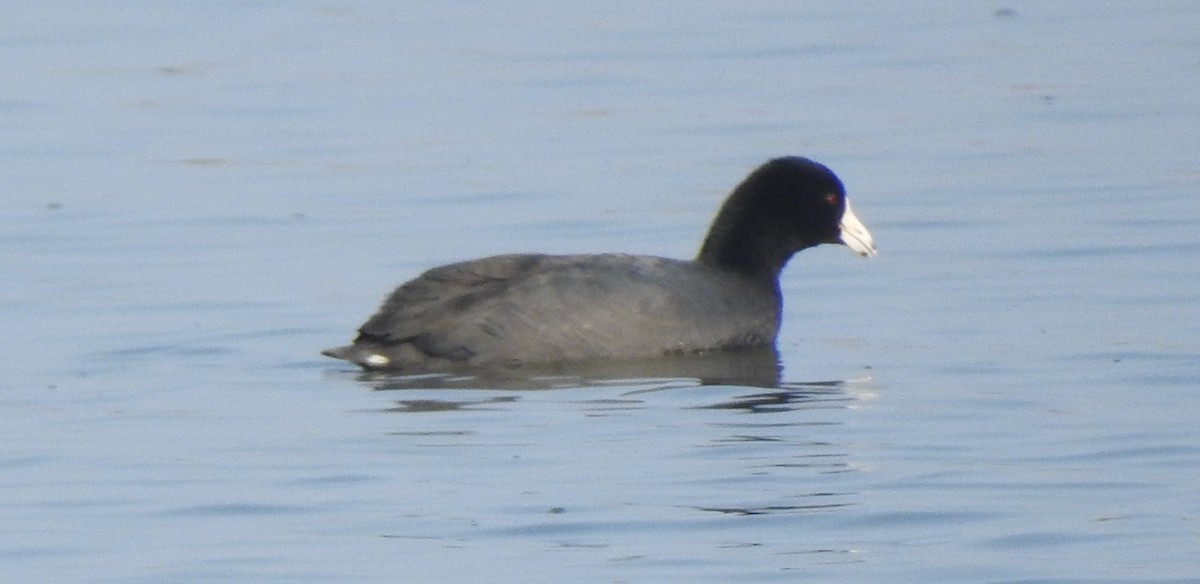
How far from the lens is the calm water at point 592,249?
26.7 ft

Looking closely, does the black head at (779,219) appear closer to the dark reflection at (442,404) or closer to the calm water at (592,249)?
the calm water at (592,249)

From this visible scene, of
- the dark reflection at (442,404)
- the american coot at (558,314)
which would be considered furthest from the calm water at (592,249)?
the american coot at (558,314)

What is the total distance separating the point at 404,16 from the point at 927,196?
8.50 m

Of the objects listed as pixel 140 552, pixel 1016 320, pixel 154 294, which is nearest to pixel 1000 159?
pixel 1016 320

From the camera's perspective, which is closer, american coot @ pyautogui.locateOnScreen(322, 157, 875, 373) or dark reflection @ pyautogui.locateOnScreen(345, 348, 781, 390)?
dark reflection @ pyautogui.locateOnScreen(345, 348, 781, 390)

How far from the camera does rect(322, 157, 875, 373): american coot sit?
11445 millimetres

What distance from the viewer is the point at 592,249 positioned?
14.0 meters

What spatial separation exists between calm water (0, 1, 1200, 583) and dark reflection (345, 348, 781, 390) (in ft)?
0.23

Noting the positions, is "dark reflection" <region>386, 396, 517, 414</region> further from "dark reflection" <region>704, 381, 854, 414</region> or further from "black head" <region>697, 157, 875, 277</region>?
"black head" <region>697, 157, 875, 277</region>

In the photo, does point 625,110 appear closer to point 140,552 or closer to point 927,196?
point 927,196

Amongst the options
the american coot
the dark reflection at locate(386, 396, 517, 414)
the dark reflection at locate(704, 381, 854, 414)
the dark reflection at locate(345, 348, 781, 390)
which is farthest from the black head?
the dark reflection at locate(386, 396, 517, 414)

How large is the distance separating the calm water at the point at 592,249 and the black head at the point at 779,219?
0.35 metres

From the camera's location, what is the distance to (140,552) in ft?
26.2

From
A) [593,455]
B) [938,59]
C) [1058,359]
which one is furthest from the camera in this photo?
[938,59]
